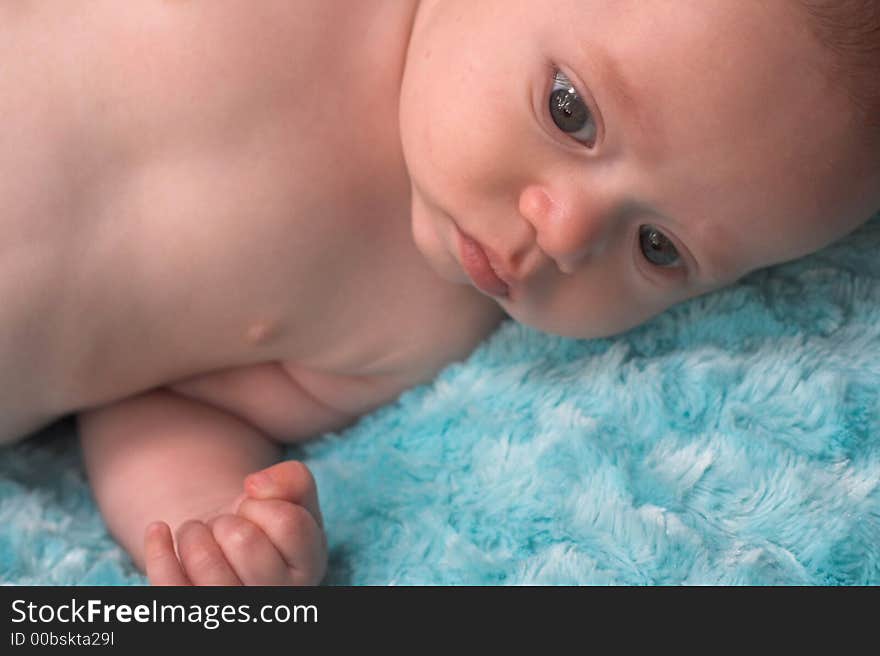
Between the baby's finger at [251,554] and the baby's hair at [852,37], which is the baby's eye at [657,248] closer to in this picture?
the baby's hair at [852,37]

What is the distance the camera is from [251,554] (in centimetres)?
105

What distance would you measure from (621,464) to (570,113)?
1.25 feet

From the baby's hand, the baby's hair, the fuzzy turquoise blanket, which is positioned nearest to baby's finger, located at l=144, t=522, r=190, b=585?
the baby's hand

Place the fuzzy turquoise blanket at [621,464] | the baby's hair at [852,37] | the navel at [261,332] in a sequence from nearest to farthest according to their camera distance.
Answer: the baby's hair at [852,37] → the fuzzy turquoise blanket at [621,464] → the navel at [261,332]

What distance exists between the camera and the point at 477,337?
1.39 metres

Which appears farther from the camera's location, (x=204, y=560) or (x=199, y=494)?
(x=199, y=494)

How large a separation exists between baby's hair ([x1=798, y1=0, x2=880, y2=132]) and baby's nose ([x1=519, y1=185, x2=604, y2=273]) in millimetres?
262

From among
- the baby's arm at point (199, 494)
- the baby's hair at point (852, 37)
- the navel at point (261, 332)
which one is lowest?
the baby's arm at point (199, 494)

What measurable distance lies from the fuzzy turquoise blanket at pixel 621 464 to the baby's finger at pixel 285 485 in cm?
12

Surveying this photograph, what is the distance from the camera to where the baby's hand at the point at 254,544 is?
3.44 ft

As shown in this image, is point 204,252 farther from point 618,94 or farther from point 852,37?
point 852,37

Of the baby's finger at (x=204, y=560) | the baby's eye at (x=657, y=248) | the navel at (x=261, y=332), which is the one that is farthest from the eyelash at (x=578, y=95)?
the baby's finger at (x=204, y=560)

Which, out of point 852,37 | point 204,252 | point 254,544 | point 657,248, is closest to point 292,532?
point 254,544

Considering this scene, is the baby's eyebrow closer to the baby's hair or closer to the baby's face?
the baby's face
